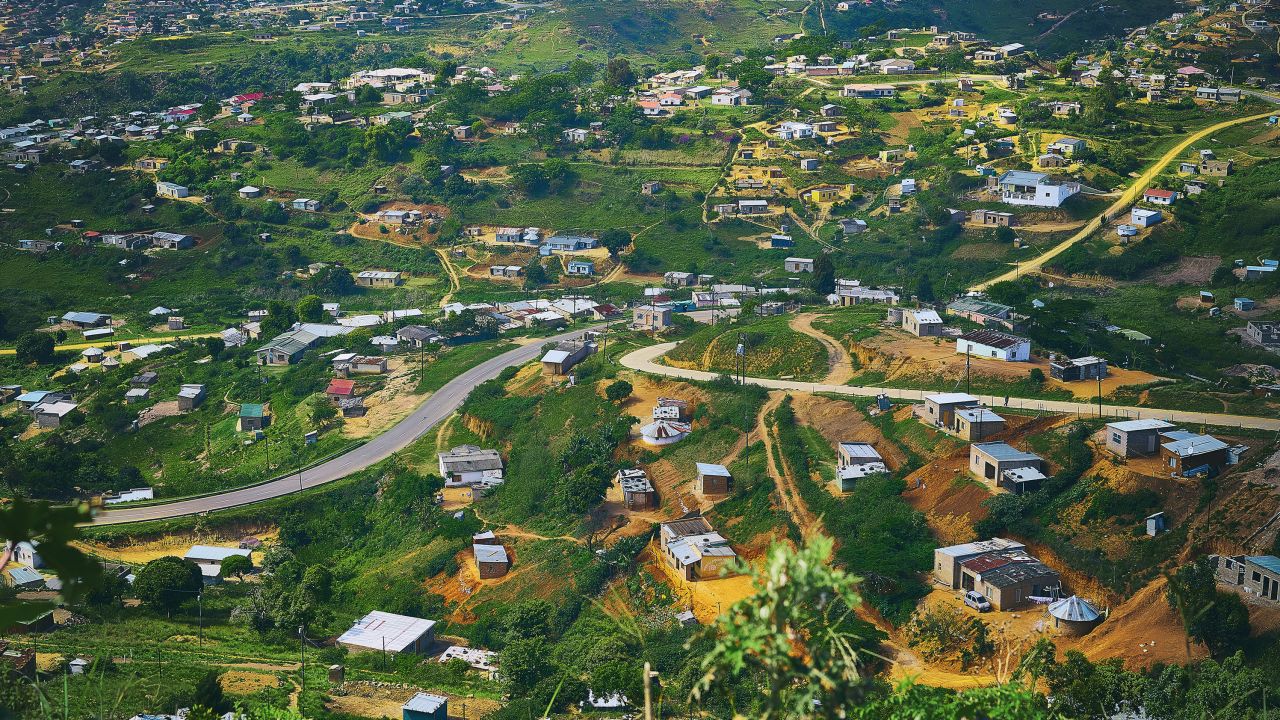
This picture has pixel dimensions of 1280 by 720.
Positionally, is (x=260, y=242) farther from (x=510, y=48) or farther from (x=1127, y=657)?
(x=1127, y=657)

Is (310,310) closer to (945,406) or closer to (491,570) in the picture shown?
(491,570)

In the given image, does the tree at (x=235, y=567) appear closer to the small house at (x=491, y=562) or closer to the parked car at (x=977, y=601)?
the small house at (x=491, y=562)

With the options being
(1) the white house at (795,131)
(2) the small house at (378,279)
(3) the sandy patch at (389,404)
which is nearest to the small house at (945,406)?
(3) the sandy patch at (389,404)

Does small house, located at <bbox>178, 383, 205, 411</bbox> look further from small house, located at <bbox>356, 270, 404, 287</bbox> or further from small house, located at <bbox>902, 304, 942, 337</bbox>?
small house, located at <bbox>902, 304, 942, 337</bbox>

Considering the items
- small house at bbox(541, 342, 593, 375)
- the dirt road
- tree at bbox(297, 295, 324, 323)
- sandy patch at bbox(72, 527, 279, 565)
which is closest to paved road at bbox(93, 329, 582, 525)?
sandy patch at bbox(72, 527, 279, 565)

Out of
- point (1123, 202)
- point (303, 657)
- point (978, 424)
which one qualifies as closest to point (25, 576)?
point (303, 657)

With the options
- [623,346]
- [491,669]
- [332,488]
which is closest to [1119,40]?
[623,346]
